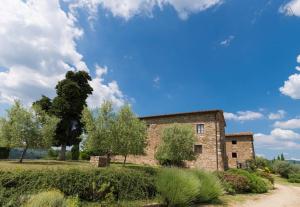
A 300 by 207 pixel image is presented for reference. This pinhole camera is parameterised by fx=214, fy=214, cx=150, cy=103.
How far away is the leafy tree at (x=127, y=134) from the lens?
1259cm

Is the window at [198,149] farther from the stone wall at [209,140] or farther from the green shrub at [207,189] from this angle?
the green shrub at [207,189]

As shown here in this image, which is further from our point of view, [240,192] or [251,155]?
[251,155]

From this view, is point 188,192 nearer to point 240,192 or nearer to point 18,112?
point 240,192

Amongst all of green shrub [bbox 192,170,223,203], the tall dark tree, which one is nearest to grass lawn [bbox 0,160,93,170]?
green shrub [bbox 192,170,223,203]

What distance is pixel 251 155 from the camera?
104ft

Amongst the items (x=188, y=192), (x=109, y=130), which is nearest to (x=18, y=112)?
(x=109, y=130)

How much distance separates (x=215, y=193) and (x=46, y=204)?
Answer: 700cm

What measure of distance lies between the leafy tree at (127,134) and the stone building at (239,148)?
23608 millimetres

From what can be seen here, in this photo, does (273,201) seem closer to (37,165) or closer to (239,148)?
(37,165)

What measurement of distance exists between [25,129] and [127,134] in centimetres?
1169

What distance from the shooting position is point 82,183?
21.7 ft

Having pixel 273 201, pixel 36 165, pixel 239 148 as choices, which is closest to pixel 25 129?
pixel 36 165

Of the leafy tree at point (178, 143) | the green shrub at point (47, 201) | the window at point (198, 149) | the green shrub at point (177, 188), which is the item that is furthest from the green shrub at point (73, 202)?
the window at point (198, 149)

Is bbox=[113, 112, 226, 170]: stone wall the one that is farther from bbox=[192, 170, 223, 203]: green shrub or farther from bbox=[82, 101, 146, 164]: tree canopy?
bbox=[192, 170, 223, 203]: green shrub
